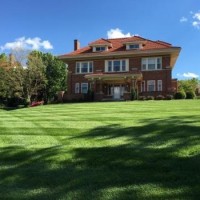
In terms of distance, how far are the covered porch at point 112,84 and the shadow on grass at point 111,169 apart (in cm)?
3055

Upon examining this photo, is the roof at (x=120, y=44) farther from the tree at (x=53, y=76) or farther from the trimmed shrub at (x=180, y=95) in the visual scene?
the tree at (x=53, y=76)

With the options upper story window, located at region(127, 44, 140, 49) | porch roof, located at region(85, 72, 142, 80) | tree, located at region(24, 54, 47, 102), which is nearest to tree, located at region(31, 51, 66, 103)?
tree, located at region(24, 54, 47, 102)

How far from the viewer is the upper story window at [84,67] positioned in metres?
45.2

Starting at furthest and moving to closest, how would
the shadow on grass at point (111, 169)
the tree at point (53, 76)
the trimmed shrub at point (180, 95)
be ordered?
the tree at point (53, 76) < the trimmed shrub at point (180, 95) < the shadow on grass at point (111, 169)

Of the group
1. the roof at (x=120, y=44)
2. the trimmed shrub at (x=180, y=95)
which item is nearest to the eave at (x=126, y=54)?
the roof at (x=120, y=44)

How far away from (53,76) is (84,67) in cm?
1054

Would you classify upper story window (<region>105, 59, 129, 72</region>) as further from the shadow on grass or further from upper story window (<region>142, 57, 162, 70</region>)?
the shadow on grass

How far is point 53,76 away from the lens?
2152 inches

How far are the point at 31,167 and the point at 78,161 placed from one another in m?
1.02

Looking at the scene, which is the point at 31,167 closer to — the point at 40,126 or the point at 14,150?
the point at 14,150

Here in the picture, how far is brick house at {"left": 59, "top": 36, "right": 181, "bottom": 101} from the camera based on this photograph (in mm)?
41344

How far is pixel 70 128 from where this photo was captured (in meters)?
11.9

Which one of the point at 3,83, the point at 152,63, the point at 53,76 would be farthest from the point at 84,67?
the point at 53,76

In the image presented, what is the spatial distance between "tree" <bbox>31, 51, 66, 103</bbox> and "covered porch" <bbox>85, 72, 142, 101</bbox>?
899 cm
